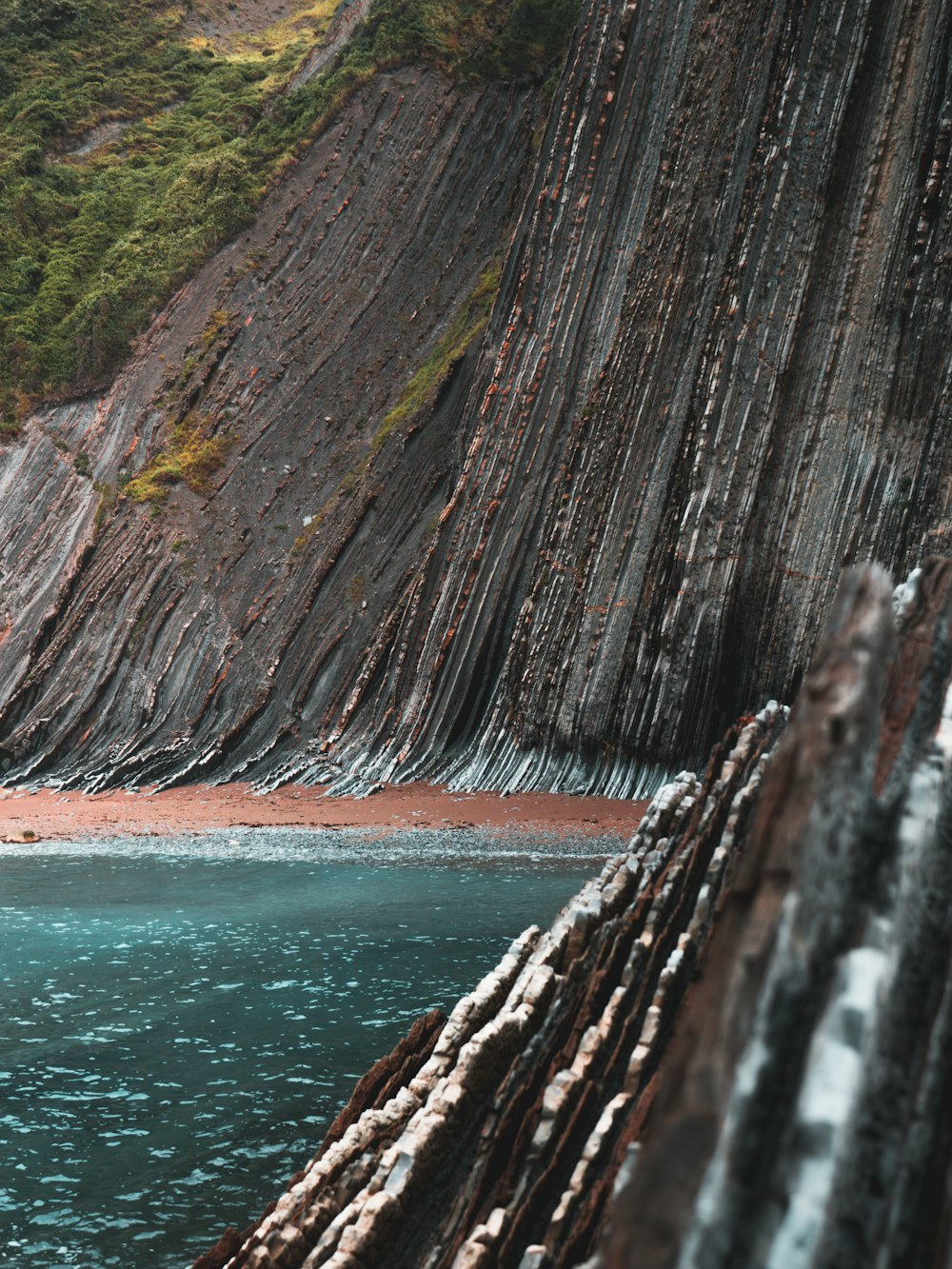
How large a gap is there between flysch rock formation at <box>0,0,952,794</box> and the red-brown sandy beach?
0.70m

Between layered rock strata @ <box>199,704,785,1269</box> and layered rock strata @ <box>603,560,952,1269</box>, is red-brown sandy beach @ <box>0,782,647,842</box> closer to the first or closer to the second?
layered rock strata @ <box>199,704,785,1269</box>

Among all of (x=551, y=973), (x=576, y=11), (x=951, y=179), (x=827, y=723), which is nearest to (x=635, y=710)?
(x=951, y=179)

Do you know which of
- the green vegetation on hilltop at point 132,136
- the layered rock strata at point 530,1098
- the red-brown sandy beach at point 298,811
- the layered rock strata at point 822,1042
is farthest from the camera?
the green vegetation on hilltop at point 132,136

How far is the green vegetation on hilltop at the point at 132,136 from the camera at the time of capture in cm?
3183

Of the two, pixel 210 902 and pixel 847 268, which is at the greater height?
pixel 847 268

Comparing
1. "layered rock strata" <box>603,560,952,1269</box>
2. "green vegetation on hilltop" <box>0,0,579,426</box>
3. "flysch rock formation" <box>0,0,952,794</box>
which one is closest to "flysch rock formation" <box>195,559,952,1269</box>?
"layered rock strata" <box>603,560,952,1269</box>

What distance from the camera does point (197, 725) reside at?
24.0m

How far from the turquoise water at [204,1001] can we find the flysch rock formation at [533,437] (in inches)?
168

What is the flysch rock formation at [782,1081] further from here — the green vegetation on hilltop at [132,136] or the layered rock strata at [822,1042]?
the green vegetation on hilltop at [132,136]

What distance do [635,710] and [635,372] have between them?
5.82 m

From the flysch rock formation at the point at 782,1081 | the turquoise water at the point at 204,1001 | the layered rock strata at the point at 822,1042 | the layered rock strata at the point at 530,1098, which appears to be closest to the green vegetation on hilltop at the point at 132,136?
the turquoise water at the point at 204,1001

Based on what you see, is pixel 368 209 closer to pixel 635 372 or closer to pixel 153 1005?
pixel 635 372

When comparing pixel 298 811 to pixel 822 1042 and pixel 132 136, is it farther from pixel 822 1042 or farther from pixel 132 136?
pixel 132 136

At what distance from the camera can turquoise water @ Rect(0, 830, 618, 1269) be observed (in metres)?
6.02
